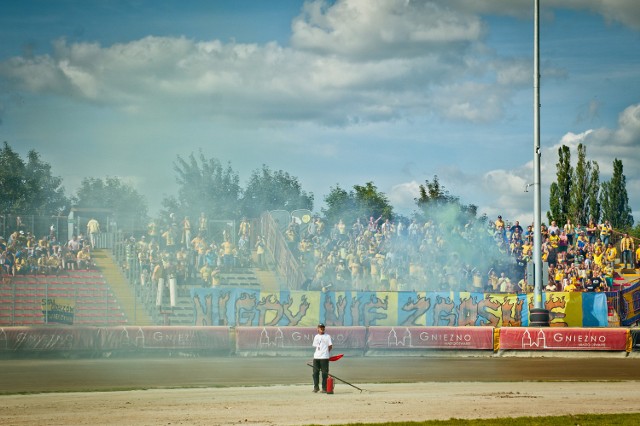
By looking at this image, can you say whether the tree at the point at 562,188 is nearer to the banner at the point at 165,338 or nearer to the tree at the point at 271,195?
the tree at the point at 271,195

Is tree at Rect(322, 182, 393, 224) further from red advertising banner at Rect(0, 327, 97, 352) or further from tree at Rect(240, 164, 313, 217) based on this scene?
red advertising banner at Rect(0, 327, 97, 352)

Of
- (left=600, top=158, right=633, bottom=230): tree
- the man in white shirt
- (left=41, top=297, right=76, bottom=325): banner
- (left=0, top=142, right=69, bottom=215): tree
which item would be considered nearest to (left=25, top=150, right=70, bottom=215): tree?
(left=0, top=142, right=69, bottom=215): tree

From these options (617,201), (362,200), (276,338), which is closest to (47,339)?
(276,338)

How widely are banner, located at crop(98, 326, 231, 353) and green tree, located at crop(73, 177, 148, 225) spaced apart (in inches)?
515

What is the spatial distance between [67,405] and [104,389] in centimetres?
411

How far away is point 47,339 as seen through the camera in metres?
39.3

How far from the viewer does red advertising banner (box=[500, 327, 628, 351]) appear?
39.5m

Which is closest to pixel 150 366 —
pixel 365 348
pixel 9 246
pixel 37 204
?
pixel 365 348

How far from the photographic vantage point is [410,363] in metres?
37.2

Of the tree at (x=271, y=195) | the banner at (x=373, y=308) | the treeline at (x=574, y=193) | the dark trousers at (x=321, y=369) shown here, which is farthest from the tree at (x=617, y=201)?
the dark trousers at (x=321, y=369)

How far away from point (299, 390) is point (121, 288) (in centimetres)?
2091

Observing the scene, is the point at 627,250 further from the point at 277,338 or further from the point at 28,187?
the point at 28,187

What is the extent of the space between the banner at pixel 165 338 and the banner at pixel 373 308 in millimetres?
2057

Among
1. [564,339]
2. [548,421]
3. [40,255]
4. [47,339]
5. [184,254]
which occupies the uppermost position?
[184,254]
